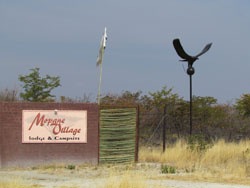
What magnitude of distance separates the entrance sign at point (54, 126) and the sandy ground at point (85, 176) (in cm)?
107

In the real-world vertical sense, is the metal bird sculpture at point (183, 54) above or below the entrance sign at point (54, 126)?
above

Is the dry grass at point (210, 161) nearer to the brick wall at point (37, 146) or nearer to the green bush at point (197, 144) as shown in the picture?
the green bush at point (197, 144)

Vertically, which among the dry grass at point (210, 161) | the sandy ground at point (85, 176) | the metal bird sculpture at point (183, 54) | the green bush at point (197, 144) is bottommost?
the sandy ground at point (85, 176)

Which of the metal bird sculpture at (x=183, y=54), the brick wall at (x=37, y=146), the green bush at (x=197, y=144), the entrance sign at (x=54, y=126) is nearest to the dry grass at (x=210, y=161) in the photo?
the green bush at (x=197, y=144)

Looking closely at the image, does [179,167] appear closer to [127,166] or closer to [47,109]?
[127,166]

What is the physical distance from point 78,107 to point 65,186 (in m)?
5.20

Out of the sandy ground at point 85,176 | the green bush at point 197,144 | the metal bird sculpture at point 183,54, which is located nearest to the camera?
the sandy ground at point 85,176

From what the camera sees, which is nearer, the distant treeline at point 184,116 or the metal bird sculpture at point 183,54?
the metal bird sculpture at point 183,54

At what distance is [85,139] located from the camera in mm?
15203

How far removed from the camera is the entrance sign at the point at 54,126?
1478 centimetres

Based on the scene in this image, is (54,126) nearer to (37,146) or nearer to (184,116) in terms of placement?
(37,146)

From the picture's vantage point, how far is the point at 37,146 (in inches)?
584

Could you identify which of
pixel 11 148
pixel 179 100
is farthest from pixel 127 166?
pixel 179 100

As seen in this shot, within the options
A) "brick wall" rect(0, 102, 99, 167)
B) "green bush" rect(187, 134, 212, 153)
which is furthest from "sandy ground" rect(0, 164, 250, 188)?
"green bush" rect(187, 134, 212, 153)
